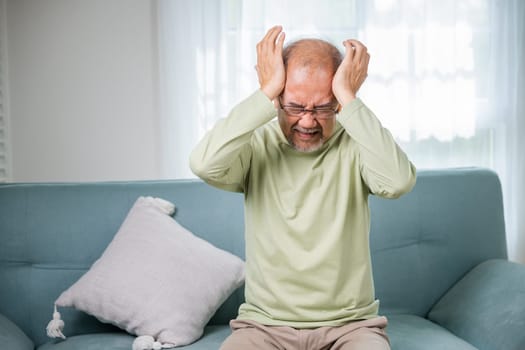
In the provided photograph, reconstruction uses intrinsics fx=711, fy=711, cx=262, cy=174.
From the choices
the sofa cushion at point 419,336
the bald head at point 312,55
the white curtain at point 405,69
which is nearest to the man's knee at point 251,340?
the sofa cushion at point 419,336

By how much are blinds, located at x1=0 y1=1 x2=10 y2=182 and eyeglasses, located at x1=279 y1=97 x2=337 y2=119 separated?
2.24 meters

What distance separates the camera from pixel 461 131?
3.66m

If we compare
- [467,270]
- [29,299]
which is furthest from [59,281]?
[467,270]

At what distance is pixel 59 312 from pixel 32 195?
40 cm

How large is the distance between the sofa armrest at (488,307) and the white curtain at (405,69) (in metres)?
1.44

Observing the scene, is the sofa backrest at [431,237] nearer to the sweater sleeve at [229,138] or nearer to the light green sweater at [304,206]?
the light green sweater at [304,206]

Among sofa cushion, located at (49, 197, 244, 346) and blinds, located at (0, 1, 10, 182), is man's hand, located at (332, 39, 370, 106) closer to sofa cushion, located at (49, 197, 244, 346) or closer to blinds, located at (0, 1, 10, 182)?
sofa cushion, located at (49, 197, 244, 346)

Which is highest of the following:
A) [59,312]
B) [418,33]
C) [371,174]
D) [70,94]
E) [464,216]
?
[418,33]

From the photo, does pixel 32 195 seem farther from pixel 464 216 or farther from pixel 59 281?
pixel 464 216

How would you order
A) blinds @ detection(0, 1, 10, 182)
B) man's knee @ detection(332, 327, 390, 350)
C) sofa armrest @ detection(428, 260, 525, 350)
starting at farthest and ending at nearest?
blinds @ detection(0, 1, 10, 182) < sofa armrest @ detection(428, 260, 525, 350) < man's knee @ detection(332, 327, 390, 350)

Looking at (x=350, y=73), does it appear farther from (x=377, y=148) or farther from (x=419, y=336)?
(x=419, y=336)

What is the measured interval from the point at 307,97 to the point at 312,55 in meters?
0.10

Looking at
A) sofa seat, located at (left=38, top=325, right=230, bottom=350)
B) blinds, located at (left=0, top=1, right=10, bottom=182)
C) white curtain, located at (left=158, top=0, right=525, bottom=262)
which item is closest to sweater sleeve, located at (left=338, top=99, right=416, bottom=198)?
sofa seat, located at (left=38, top=325, right=230, bottom=350)

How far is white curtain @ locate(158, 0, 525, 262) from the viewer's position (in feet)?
11.4
